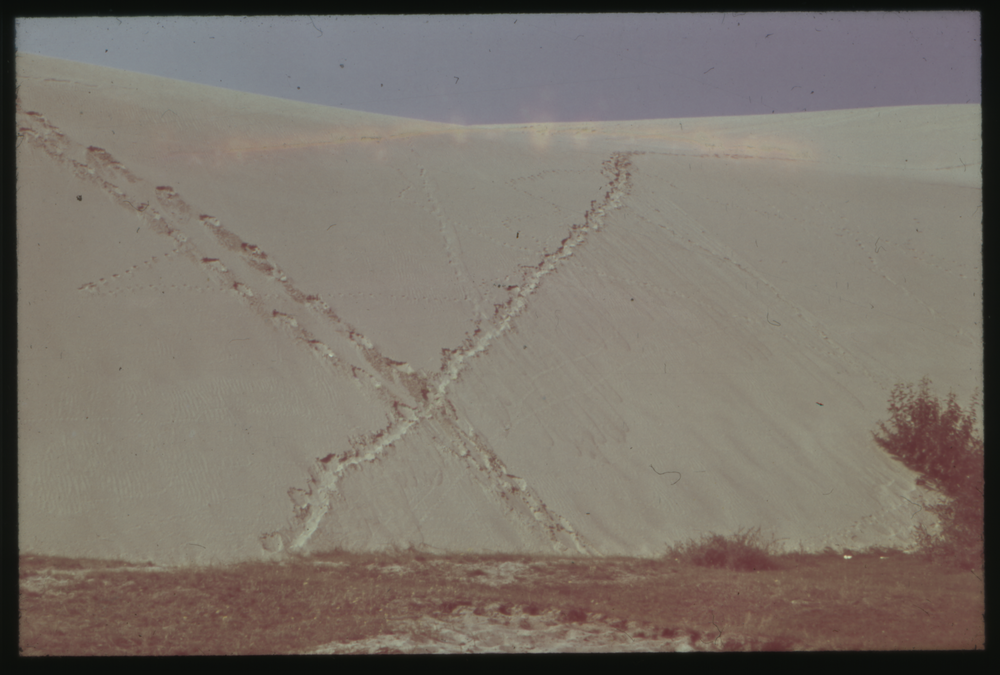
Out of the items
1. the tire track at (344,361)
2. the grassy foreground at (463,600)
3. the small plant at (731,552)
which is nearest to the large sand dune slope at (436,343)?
the tire track at (344,361)

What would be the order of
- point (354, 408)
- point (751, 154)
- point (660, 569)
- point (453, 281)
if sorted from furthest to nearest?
point (751, 154)
point (453, 281)
point (354, 408)
point (660, 569)

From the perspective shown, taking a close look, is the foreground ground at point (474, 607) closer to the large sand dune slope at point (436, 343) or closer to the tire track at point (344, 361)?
the large sand dune slope at point (436, 343)

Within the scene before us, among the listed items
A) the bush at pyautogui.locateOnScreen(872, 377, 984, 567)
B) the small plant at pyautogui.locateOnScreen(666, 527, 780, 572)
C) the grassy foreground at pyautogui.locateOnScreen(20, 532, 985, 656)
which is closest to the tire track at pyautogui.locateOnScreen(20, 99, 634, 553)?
A: the grassy foreground at pyautogui.locateOnScreen(20, 532, 985, 656)

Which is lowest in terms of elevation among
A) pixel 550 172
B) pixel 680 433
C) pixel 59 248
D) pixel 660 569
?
pixel 660 569

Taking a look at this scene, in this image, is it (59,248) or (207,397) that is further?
(59,248)

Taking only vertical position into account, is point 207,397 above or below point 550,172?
below

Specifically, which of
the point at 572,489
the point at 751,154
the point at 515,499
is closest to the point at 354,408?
the point at 515,499

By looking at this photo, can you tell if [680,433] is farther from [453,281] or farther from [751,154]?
[751,154]

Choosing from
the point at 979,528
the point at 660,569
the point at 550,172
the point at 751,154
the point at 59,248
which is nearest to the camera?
the point at 660,569
